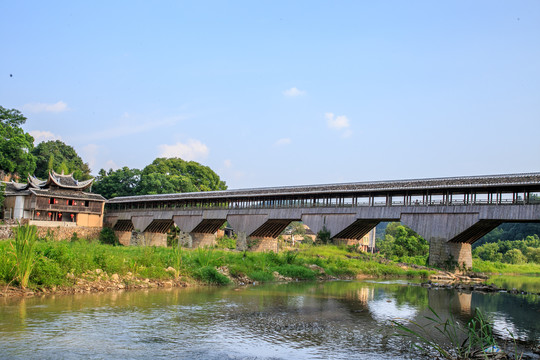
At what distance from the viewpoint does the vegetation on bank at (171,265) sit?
14.8m

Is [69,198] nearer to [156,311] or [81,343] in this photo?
[156,311]

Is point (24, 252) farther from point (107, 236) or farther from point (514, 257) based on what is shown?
point (514, 257)

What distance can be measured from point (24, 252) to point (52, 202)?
27.3m

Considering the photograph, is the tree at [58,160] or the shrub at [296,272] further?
the tree at [58,160]

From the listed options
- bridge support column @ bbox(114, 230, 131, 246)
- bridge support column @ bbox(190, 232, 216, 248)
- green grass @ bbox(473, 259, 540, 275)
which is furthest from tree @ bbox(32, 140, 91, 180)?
green grass @ bbox(473, 259, 540, 275)

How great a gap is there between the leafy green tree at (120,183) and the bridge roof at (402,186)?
17.0 metres

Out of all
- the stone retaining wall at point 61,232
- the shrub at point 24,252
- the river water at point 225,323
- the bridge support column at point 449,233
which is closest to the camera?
the river water at point 225,323

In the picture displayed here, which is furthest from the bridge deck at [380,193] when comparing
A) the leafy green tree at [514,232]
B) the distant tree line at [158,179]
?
the leafy green tree at [514,232]

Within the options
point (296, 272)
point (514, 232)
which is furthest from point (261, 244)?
point (514, 232)

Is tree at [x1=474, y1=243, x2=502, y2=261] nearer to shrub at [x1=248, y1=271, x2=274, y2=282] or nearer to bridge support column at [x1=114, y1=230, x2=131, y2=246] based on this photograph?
shrub at [x1=248, y1=271, x2=274, y2=282]

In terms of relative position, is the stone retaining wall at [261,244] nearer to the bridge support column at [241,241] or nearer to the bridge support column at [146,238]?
the bridge support column at [241,241]

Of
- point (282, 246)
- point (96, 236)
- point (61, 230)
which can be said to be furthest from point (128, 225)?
point (282, 246)

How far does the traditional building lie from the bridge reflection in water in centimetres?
508

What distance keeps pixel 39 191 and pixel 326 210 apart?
22.3 m
